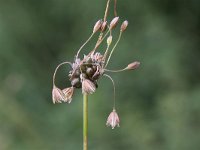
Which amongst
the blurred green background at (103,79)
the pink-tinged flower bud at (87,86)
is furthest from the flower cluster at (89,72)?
the blurred green background at (103,79)

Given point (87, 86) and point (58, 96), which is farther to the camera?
point (58, 96)

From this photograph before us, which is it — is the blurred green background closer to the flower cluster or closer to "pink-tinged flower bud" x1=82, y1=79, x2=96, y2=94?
the flower cluster

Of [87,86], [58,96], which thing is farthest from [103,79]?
[87,86]

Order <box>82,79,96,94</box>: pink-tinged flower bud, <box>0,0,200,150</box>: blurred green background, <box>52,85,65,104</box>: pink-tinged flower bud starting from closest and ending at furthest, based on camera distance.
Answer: <box>82,79,96,94</box>: pink-tinged flower bud < <box>52,85,65,104</box>: pink-tinged flower bud < <box>0,0,200,150</box>: blurred green background

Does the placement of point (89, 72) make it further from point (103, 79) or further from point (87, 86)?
point (103, 79)

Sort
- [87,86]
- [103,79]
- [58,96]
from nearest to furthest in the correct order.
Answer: [87,86], [58,96], [103,79]

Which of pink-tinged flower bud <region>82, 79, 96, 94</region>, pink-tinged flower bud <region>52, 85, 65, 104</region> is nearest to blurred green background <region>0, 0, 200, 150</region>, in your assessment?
pink-tinged flower bud <region>52, 85, 65, 104</region>

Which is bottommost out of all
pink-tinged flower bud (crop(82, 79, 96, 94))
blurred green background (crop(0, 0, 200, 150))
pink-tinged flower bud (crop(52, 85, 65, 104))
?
pink-tinged flower bud (crop(82, 79, 96, 94))

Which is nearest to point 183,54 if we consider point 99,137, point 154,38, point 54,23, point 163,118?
point 154,38

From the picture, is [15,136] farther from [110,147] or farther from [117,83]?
[117,83]

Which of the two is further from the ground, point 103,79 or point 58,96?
point 103,79
